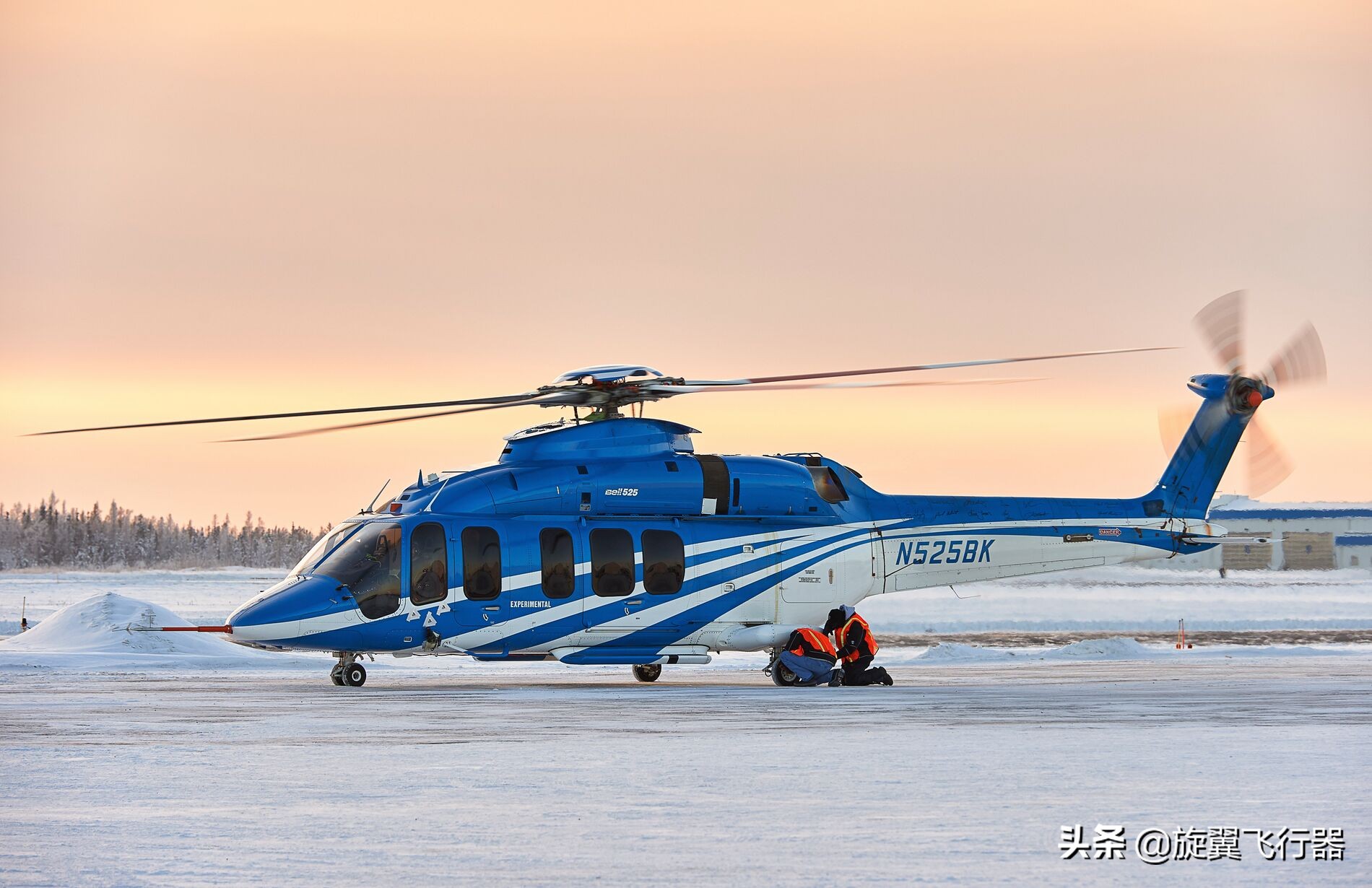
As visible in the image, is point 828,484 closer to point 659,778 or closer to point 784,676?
point 784,676

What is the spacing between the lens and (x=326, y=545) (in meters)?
22.6

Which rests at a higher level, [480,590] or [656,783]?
[480,590]

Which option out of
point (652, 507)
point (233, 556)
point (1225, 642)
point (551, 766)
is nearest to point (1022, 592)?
point (1225, 642)

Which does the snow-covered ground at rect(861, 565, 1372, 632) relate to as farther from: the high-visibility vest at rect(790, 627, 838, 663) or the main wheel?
the main wheel

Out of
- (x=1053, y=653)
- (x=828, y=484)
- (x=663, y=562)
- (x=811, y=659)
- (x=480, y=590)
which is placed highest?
(x=828, y=484)

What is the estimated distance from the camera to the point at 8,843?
8.80 m

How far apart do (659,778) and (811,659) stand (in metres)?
12.0

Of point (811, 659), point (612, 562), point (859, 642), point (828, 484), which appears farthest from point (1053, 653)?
point (612, 562)

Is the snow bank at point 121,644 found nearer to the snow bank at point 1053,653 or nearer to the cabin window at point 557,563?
the cabin window at point 557,563

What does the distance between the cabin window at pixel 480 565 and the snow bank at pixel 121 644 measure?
6.78 metres

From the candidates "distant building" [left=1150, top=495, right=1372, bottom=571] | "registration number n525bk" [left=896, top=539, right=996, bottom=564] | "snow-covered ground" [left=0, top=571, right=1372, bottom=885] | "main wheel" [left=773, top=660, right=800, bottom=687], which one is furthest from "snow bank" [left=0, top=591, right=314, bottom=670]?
"distant building" [left=1150, top=495, right=1372, bottom=571]

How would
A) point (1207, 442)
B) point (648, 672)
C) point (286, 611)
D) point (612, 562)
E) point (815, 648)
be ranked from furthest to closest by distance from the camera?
point (1207, 442), point (648, 672), point (815, 648), point (612, 562), point (286, 611)

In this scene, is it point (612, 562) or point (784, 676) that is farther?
point (784, 676)

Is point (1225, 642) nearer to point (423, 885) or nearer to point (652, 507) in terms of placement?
point (652, 507)
